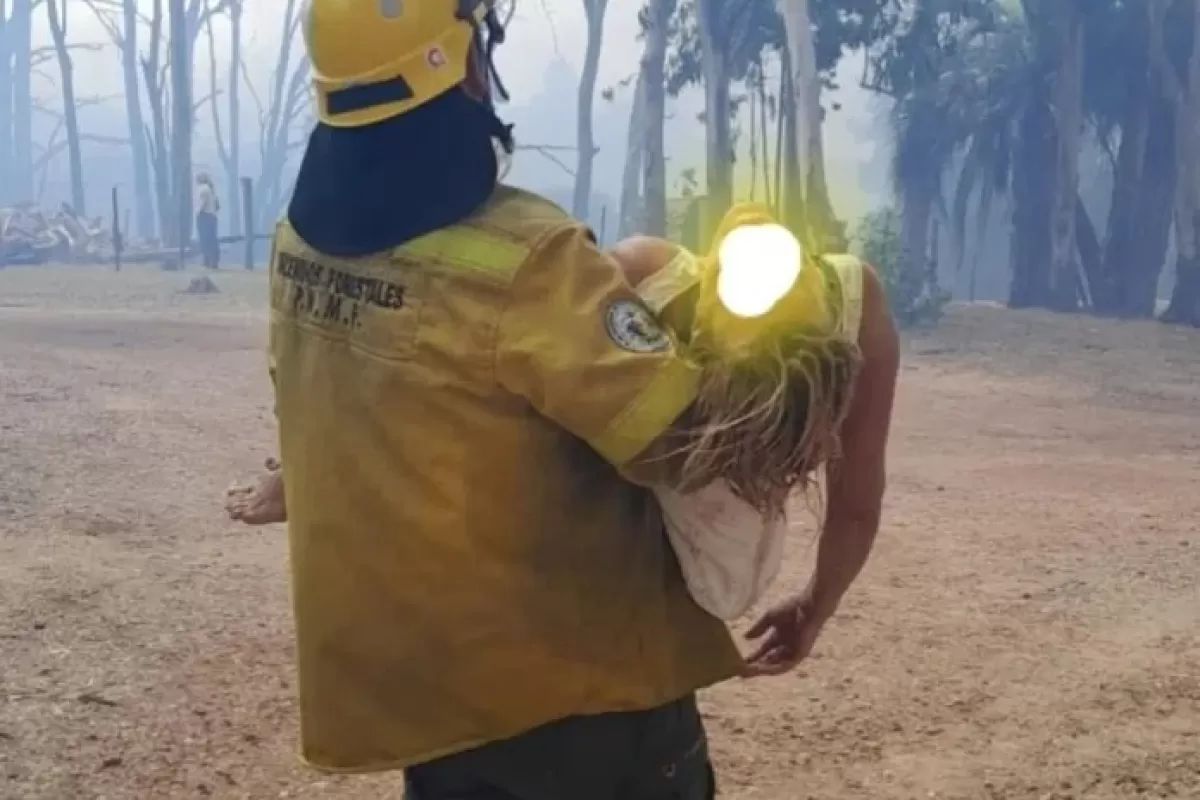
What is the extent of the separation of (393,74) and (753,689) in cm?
218

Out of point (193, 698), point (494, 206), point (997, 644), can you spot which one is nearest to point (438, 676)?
point (494, 206)

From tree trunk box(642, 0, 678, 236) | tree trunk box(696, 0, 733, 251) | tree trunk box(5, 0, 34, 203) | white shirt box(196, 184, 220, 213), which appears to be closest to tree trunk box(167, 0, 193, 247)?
white shirt box(196, 184, 220, 213)

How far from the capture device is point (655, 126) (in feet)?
54.7

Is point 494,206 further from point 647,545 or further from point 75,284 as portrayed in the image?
point 75,284

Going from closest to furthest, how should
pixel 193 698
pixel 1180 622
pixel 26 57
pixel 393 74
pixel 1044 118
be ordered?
pixel 393 74 < pixel 193 698 < pixel 1180 622 < pixel 1044 118 < pixel 26 57

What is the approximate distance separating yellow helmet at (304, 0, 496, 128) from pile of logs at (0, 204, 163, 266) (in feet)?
65.7

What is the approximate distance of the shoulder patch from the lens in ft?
2.96

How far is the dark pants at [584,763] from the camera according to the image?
3.44 feet

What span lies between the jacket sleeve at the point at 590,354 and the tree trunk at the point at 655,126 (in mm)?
15508

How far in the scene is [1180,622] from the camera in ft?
11.5

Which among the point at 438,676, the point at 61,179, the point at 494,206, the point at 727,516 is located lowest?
the point at 61,179

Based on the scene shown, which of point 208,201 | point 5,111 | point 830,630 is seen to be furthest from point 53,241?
point 830,630

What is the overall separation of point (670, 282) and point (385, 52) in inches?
9.4

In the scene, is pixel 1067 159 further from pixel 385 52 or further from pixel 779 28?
pixel 385 52
